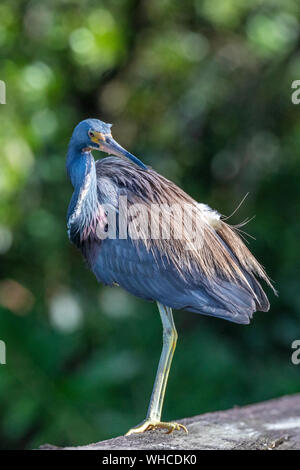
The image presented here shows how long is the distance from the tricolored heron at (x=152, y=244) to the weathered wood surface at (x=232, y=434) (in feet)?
0.34

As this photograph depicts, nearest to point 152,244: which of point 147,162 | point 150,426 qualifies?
point 150,426

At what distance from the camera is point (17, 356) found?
6.13 m

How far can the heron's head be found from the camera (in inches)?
121

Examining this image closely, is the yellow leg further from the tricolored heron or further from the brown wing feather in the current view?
the brown wing feather

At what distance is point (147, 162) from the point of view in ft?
22.6

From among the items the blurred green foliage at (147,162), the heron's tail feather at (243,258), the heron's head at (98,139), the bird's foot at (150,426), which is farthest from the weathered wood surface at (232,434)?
the blurred green foliage at (147,162)

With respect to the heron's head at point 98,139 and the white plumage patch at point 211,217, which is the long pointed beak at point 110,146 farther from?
the white plumage patch at point 211,217

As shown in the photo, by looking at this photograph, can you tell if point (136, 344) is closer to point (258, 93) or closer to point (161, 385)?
point (258, 93)

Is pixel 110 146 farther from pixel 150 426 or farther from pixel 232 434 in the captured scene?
pixel 232 434

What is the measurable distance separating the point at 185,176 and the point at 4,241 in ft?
6.26

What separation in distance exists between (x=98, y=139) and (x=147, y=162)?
3.82 meters

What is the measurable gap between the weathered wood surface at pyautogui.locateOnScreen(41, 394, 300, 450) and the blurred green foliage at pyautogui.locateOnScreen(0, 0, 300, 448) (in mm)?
2130

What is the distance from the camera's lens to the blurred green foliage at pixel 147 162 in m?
6.03
